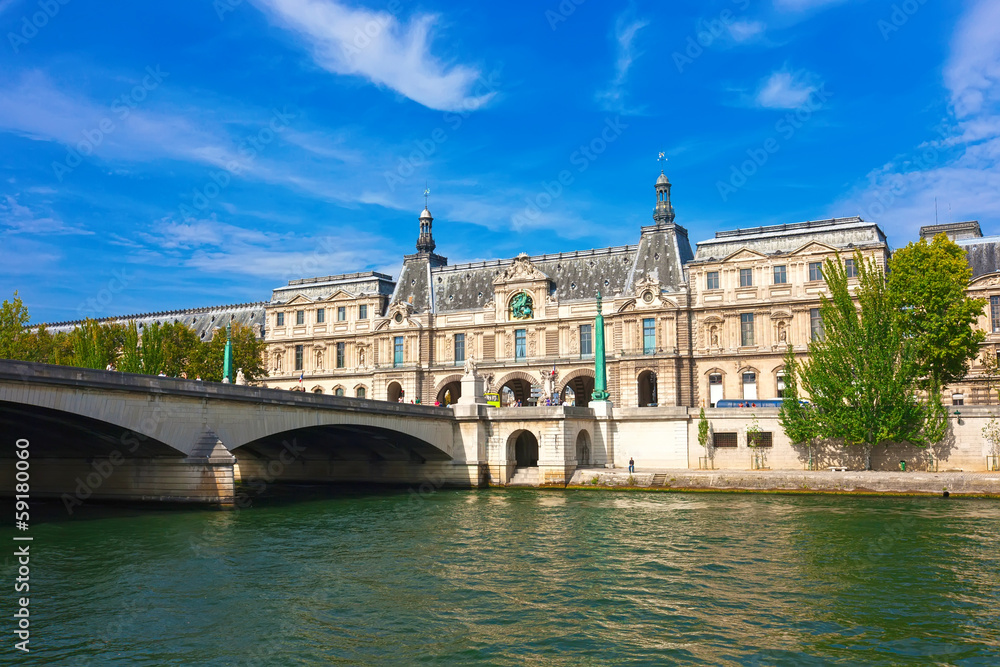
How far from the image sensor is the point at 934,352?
56.2 meters

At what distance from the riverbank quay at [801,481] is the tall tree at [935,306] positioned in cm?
829

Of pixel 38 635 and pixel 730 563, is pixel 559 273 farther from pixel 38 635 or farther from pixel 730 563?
pixel 38 635

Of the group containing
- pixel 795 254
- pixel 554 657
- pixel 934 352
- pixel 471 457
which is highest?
pixel 795 254

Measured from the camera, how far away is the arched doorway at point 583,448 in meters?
61.7

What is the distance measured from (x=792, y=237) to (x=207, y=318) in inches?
2592

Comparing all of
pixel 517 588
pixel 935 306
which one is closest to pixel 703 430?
pixel 935 306

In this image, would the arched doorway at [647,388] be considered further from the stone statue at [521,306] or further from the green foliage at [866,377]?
the green foliage at [866,377]

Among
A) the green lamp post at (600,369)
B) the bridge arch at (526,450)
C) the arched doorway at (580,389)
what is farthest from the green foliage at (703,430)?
the arched doorway at (580,389)

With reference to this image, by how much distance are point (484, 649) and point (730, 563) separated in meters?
12.2

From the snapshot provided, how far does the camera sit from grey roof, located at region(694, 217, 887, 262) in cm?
7038

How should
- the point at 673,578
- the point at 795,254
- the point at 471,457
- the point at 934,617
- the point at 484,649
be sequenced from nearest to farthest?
the point at 484,649
the point at 934,617
the point at 673,578
the point at 471,457
the point at 795,254

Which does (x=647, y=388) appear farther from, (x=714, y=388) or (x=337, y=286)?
(x=337, y=286)

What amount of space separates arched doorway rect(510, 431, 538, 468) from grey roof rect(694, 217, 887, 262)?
21.9 meters

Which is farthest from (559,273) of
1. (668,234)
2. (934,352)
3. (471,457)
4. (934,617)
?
(934,617)
